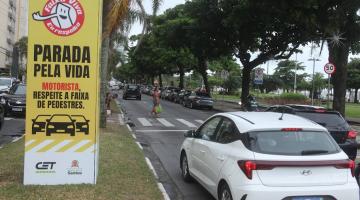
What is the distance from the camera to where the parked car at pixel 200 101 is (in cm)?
3859

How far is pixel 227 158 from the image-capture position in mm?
7000

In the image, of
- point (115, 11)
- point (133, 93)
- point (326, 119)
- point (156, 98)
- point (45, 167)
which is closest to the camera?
point (45, 167)

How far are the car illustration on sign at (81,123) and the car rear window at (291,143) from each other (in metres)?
2.75

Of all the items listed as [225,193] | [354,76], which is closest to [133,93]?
[225,193]

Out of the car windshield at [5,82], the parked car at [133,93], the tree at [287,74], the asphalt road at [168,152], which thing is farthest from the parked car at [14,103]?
the tree at [287,74]

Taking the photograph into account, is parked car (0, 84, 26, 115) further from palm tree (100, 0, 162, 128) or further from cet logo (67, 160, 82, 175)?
cet logo (67, 160, 82, 175)

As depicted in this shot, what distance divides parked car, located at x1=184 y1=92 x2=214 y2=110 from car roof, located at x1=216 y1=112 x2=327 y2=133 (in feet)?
100

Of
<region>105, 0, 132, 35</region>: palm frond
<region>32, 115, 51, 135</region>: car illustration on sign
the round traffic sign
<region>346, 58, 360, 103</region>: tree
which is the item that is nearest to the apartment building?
<region>346, 58, 360, 103</region>: tree

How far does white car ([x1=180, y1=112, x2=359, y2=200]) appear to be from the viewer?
6348mm

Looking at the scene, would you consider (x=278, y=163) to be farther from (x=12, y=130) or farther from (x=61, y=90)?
(x=12, y=130)

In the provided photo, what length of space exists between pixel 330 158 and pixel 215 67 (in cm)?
6152

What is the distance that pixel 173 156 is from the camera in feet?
42.8

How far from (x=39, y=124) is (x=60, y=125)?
0.32 meters

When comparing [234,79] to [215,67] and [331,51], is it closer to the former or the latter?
[215,67]
